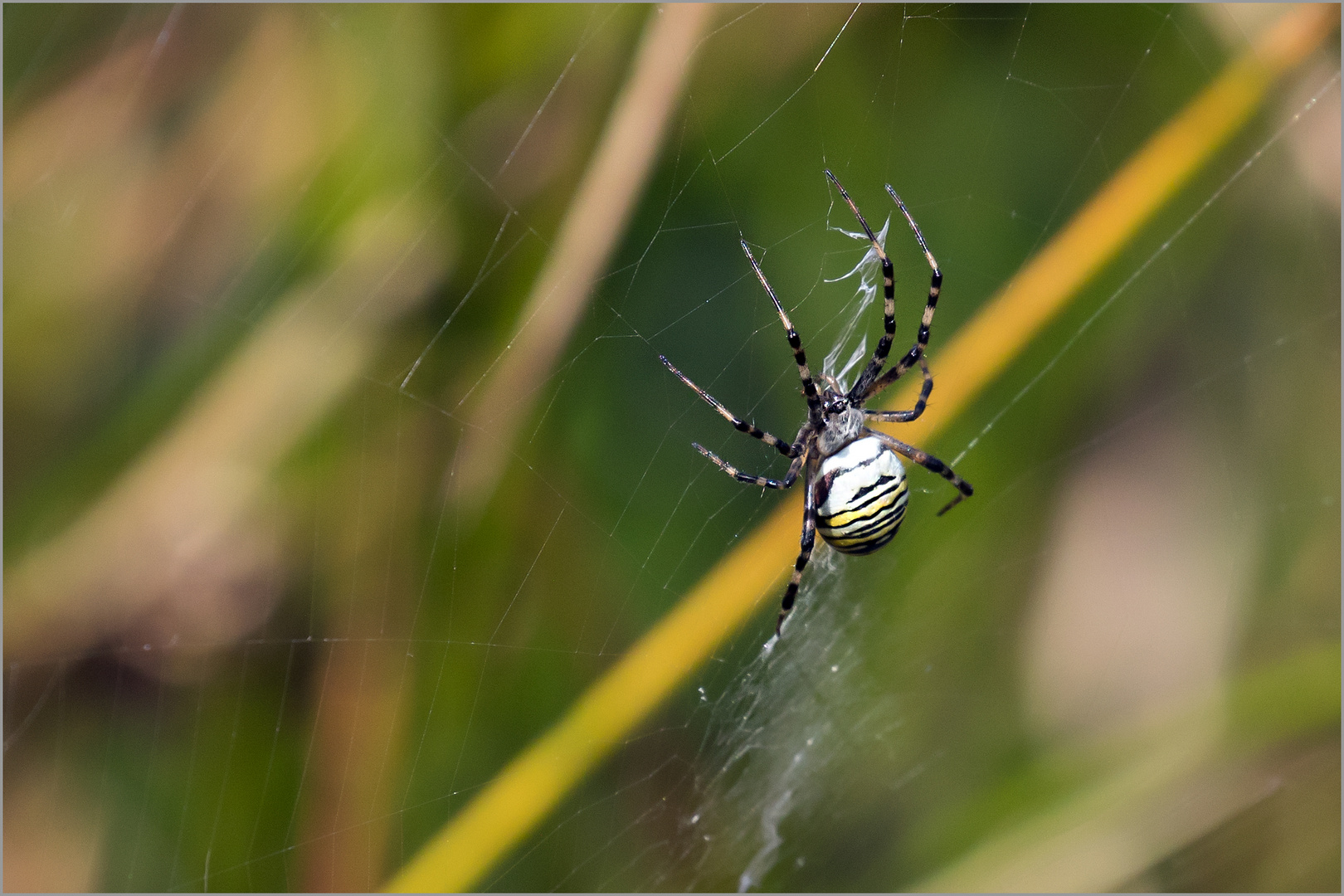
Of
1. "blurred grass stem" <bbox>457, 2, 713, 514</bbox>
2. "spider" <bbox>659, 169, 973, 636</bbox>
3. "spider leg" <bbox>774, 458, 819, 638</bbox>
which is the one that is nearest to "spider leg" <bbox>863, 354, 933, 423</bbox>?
"spider" <bbox>659, 169, 973, 636</bbox>

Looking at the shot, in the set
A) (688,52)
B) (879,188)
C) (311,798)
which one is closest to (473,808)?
(311,798)

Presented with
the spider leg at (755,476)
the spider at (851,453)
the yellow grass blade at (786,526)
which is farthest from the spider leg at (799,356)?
the yellow grass blade at (786,526)

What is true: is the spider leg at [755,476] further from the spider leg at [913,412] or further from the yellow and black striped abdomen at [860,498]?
the spider leg at [913,412]

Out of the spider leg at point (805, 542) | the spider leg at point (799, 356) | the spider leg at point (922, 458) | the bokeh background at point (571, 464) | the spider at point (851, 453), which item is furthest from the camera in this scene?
the spider leg at point (922, 458)

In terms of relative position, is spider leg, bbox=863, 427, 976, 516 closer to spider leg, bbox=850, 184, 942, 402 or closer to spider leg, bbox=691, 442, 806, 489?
spider leg, bbox=850, 184, 942, 402

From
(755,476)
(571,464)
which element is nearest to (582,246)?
(571,464)

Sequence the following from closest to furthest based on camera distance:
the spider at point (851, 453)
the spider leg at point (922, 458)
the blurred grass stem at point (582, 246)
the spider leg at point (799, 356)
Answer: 1. the blurred grass stem at point (582, 246)
2. the spider leg at point (799, 356)
3. the spider at point (851, 453)
4. the spider leg at point (922, 458)
